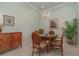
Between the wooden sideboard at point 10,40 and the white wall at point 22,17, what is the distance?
4.5 inches

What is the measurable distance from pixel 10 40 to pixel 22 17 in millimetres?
669

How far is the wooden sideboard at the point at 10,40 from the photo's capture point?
2.56 m

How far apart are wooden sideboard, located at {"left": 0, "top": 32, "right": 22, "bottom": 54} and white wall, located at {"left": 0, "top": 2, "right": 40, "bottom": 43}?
0.11 metres

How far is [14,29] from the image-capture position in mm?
2555

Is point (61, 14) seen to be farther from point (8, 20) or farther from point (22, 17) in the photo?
point (8, 20)

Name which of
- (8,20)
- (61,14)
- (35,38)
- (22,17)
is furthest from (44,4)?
(8,20)

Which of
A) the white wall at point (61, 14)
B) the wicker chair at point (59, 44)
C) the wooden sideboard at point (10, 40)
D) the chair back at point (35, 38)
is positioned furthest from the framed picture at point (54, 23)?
the wooden sideboard at point (10, 40)

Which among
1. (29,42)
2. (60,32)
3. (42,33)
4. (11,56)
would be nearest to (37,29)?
(42,33)

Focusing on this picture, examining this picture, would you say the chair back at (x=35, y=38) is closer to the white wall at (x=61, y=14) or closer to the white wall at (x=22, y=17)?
the white wall at (x=22, y=17)

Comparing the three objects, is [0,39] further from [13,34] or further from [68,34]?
[68,34]

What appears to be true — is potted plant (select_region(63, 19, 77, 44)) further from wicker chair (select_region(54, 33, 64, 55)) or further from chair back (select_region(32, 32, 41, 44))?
chair back (select_region(32, 32, 41, 44))

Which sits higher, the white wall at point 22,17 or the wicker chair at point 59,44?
the white wall at point 22,17

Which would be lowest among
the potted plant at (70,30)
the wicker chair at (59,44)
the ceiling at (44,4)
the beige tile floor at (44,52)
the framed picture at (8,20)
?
the beige tile floor at (44,52)

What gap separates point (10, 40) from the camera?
2.60 meters
